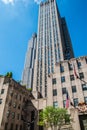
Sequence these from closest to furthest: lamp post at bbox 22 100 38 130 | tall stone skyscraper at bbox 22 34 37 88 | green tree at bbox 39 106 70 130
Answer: green tree at bbox 39 106 70 130, lamp post at bbox 22 100 38 130, tall stone skyscraper at bbox 22 34 37 88

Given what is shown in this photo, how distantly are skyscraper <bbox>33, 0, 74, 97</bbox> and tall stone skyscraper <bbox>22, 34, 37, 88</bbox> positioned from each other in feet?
77.1

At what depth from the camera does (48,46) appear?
140m

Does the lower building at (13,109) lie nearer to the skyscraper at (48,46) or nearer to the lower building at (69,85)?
the lower building at (69,85)

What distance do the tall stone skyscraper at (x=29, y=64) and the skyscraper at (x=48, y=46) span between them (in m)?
23.5

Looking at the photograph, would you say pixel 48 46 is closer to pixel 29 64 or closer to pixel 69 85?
pixel 29 64

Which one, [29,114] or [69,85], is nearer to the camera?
[69,85]

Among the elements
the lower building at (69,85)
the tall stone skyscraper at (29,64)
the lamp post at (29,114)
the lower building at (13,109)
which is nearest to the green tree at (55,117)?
the lower building at (69,85)

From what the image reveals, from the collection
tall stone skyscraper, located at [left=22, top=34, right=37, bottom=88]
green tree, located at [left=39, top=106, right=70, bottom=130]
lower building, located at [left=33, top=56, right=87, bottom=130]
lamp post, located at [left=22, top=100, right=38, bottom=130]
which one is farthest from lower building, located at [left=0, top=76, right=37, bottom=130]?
tall stone skyscraper, located at [left=22, top=34, right=37, bottom=88]

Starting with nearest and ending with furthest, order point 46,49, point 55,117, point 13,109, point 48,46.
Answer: point 55,117, point 13,109, point 46,49, point 48,46

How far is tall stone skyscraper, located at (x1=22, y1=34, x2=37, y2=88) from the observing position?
14362cm

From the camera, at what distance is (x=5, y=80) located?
55.5 meters

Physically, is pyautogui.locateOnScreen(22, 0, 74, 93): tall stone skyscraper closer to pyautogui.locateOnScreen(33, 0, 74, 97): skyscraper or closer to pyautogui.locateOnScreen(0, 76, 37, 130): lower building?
pyautogui.locateOnScreen(33, 0, 74, 97): skyscraper

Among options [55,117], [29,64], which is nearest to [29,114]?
[55,117]

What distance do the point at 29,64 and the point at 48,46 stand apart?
37057mm
